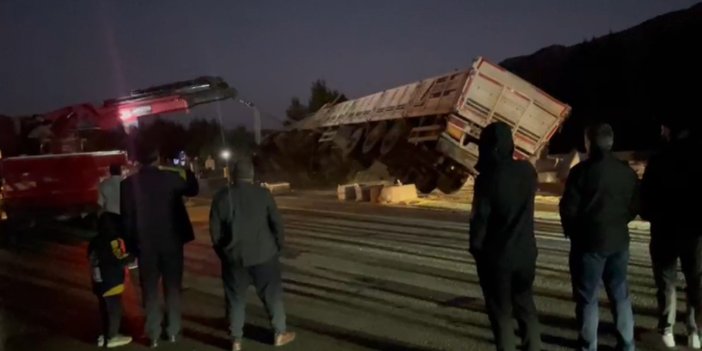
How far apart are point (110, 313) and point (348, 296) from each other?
261 cm

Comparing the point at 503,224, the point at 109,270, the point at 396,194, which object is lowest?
the point at 109,270

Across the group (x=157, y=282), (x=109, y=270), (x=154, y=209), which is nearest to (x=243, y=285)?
(x=157, y=282)

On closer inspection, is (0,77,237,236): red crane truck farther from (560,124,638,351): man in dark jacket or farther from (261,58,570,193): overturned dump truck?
(560,124,638,351): man in dark jacket

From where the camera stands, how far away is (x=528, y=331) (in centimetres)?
461

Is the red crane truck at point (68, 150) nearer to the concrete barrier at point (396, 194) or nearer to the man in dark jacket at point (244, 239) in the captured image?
the concrete barrier at point (396, 194)

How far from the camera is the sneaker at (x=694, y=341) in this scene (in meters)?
5.29

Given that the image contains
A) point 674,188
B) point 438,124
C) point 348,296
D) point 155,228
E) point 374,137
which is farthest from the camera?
point 374,137

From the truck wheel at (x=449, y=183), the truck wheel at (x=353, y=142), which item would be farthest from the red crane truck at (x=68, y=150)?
the truck wheel at (x=353, y=142)

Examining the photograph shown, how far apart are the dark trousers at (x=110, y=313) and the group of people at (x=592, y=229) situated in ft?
10.9

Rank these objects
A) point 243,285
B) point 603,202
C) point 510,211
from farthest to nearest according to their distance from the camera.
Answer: point 243,285 < point 603,202 < point 510,211

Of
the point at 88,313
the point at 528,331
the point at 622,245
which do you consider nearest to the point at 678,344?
the point at 622,245

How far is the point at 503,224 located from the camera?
176 inches

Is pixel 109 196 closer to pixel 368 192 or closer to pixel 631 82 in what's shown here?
pixel 368 192

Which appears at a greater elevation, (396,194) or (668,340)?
(396,194)
